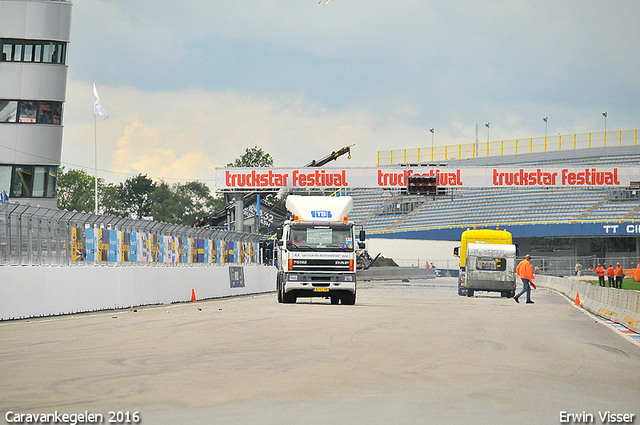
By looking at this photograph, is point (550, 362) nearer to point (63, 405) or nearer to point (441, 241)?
point (63, 405)

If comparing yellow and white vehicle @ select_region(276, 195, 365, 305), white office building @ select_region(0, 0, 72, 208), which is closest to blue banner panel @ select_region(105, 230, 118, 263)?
yellow and white vehicle @ select_region(276, 195, 365, 305)

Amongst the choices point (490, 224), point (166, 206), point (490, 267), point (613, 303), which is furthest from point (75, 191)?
point (613, 303)

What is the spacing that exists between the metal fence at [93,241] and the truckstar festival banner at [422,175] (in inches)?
760

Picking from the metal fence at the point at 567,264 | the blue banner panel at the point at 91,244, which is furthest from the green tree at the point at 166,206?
the blue banner panel at the point at 91,244

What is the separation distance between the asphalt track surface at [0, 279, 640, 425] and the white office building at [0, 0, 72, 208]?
3149cm

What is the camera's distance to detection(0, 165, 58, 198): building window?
47.2 m

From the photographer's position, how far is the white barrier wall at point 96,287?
19.0 meters

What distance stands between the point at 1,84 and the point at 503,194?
50.4 meters

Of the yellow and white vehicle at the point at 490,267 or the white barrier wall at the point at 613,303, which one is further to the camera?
the yellow and white vehicle at the point at 490,267

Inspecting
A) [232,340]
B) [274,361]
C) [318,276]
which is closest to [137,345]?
[232,340]

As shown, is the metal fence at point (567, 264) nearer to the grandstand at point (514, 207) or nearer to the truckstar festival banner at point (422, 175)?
the grandstand at point (514, 207)

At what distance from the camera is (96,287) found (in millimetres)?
22672

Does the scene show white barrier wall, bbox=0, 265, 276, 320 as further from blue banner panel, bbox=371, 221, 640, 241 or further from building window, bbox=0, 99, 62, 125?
blue banner panel, bbox=371, 221, 640, 241

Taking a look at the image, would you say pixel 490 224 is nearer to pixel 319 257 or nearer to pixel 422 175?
pixel 422 175
